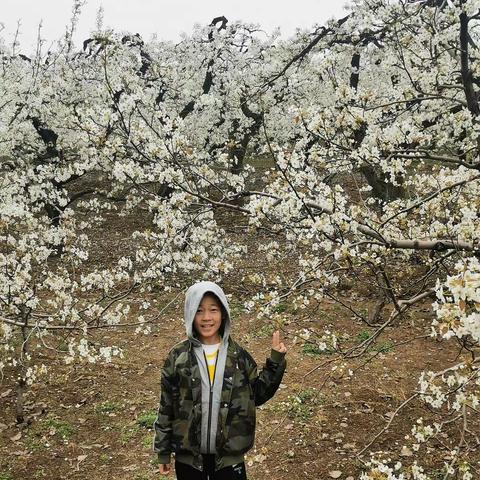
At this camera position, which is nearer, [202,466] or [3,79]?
[202,466]

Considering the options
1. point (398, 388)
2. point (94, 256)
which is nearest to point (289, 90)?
point (94, 256)

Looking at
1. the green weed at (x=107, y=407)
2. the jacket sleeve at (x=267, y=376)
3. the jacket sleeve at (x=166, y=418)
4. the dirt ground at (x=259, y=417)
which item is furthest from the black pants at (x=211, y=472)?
the green weed at (x=107, y=407)

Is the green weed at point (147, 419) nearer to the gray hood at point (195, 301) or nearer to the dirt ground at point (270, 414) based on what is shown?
the dirt ground at point (270, 414)

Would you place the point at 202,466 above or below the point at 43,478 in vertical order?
above

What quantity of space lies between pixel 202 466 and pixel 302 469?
9.19ft

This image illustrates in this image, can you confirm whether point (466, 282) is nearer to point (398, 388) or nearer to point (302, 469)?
point (302, 469)

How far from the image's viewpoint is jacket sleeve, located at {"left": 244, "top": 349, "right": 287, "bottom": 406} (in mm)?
3188

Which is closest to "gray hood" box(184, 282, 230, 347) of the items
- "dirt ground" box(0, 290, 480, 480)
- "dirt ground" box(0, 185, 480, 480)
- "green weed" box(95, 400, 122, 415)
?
"dirt ground" box(0, 185, 480, 480)

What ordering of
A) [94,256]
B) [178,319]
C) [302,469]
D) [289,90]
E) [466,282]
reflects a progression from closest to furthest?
[466,282]
[302,469]
[178,319]
[94,256]
[289,90]

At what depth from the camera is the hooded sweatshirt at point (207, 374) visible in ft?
10.3

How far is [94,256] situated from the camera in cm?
1524

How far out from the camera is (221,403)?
10.3 ft

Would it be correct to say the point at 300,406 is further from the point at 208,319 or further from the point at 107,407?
the point at 208,319

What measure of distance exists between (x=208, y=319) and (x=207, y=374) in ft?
1.10
